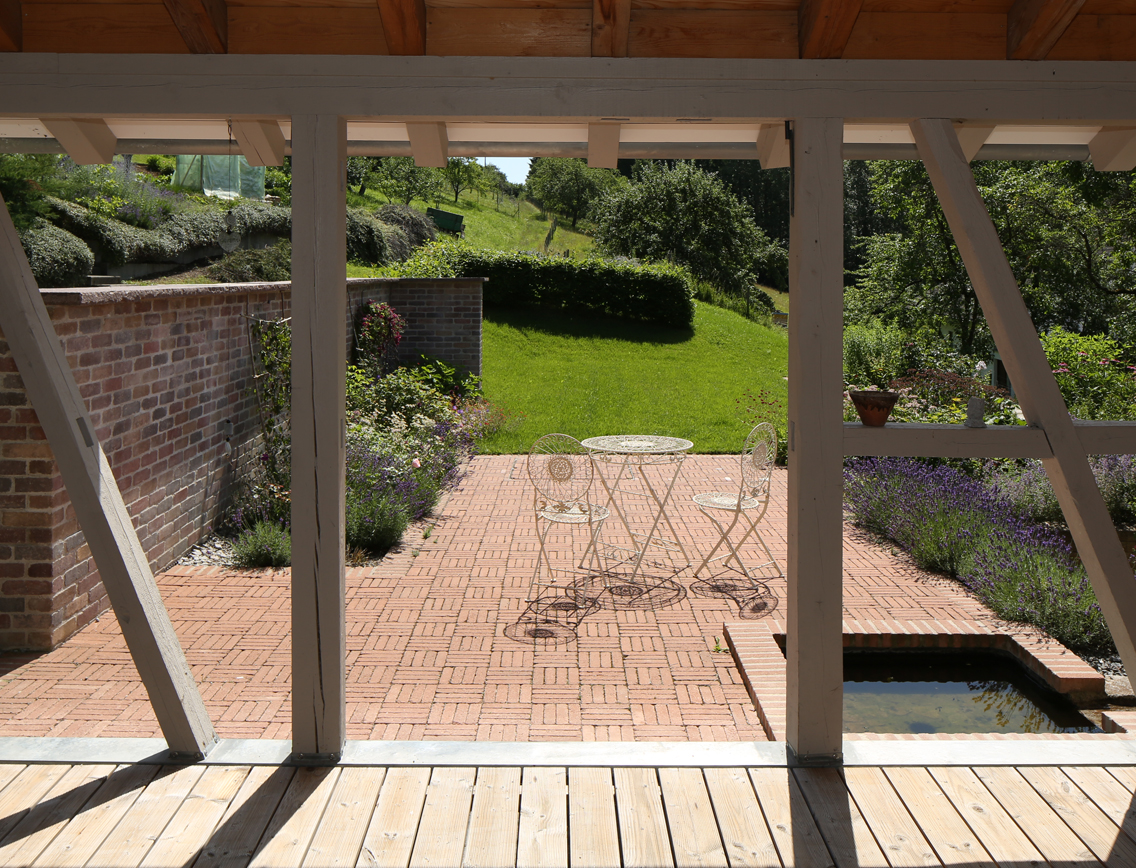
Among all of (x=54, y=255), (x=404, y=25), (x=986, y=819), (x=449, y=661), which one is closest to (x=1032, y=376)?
(x=986, y=819)

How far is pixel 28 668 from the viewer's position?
4355 mm

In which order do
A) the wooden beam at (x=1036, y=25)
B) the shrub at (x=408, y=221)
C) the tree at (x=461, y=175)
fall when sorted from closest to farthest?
the wooden beam at (x=1036, y=25)
the shrub at (x=408, y=221)
the tree at (x=461, y=175)

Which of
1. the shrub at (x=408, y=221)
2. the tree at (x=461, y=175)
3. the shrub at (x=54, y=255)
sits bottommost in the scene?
the shrub at (x=54, y=255)

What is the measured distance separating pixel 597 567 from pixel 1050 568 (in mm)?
2937

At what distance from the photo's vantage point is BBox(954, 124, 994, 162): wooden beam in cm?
328

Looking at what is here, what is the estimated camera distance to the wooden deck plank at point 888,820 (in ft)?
8.87

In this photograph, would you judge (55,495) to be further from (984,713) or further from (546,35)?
(984,713)

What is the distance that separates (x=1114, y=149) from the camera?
141 inches

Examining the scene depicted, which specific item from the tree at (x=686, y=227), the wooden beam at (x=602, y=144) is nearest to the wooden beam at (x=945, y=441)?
the wooden beam at (x=602, y=144)

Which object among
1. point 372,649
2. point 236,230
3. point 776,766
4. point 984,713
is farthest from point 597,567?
point 236,230

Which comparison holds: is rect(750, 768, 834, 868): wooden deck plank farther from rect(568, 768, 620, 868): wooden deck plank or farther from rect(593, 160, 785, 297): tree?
rect(593, 160, 785, 297): tree

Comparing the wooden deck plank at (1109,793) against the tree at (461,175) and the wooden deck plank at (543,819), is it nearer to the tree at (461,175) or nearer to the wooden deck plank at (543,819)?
the wooden deck plank at (543,819)

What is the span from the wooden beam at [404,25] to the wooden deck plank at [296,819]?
8.41ft

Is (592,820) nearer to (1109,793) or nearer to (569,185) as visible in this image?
(1109,793)
